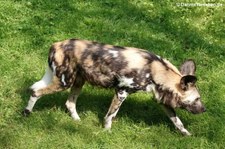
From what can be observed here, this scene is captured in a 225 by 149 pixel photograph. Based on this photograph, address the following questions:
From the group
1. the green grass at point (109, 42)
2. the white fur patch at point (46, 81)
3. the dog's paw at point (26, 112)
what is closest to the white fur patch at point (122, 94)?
the green grass at point (109, 42)

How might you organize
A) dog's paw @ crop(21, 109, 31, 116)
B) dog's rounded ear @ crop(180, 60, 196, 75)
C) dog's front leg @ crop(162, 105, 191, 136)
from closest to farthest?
dog's rounded ear @ crop(180, 60, 196, 75) < dog's front leg @ crop(162, 105, 191, 136) < dog's paw @ crop(21, 109, 31, 116)

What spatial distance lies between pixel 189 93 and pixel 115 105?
0.68 m

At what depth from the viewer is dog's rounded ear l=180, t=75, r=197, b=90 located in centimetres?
418

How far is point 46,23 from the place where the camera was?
6.33 meters

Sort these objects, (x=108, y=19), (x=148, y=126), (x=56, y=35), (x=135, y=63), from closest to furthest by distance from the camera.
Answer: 1. (x=135, y=63)
2. (x=148, y=126)
3. (x=56, y=35)
4. (x=108, y=19)

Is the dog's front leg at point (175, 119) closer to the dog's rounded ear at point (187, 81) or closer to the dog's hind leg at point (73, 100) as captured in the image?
the dog's rounded ear at point (187, 81)

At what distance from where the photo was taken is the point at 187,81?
4.24 metres

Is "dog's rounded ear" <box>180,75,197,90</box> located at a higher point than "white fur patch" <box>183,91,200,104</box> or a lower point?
higher

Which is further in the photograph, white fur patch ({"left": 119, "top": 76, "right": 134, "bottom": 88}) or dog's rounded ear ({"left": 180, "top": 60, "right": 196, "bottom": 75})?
dog's rounded ear ({"left": 180, "top": 60, "right": 196, "bottom": 75})

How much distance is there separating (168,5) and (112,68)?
285cm

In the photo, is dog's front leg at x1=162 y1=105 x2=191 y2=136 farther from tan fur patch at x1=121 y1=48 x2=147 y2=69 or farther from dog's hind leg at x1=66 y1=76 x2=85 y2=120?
dog's hind leg at x1=66 y1=76 x2=85 y2=120

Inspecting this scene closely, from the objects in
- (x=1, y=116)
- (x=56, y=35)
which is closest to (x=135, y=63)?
(x=1, y=116)

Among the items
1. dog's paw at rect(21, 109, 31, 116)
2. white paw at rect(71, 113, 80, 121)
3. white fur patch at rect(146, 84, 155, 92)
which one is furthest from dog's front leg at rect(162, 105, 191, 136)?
dog's paw at rect(21, 109, 31, 116)

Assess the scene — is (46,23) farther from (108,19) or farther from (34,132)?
(34,132)
